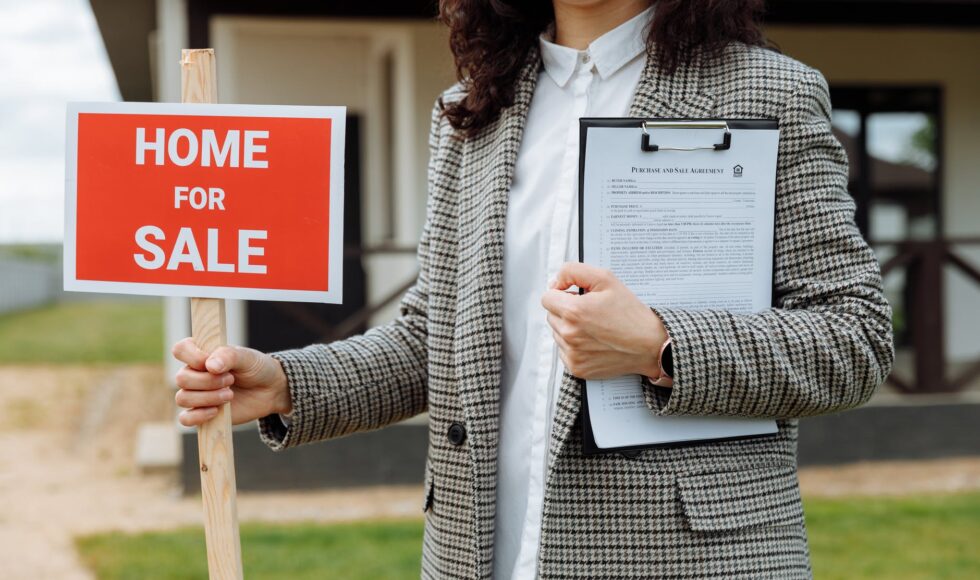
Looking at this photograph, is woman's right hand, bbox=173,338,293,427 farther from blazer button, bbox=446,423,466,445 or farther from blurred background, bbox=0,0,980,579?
blurred background, bbox=0,0,980,579

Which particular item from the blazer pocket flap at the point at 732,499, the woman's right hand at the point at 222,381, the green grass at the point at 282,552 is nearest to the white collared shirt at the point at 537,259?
the blazer pocket flap at the point at 732,499

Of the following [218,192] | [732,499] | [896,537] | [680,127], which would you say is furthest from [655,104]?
[896,537]

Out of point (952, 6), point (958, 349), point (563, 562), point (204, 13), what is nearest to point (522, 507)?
point (563, 562)

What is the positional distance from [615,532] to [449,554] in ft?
0.96

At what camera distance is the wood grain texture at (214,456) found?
5.31ft

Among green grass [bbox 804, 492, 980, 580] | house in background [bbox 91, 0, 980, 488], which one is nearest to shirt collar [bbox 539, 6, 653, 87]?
green grass [bbox 804, 492, 980, 580]

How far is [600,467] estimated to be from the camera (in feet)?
5.07

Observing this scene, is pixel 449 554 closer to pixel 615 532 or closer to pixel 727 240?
pixel 615 532

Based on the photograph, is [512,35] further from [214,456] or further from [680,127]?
[214,456]

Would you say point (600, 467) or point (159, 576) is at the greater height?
point (600, 467)

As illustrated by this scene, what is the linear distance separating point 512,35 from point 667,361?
0.68 metres

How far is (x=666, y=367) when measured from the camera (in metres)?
1.49

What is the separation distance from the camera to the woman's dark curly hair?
5.32 ft

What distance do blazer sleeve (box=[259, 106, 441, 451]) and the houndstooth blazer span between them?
155mm
